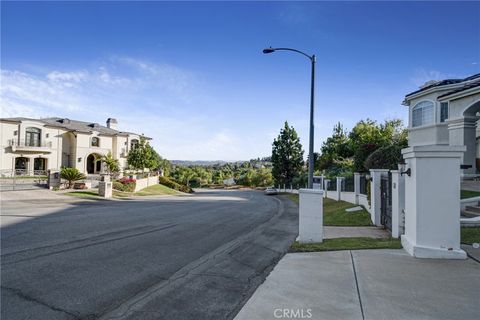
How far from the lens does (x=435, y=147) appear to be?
21.2 feet

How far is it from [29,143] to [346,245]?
43.8 meters

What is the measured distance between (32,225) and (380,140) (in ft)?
108

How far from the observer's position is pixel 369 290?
15.6 ft

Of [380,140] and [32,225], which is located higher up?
[380,140]

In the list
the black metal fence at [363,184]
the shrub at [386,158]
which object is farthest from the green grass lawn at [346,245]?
the shrub at [386,158]

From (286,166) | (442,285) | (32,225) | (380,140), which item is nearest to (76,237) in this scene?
(32,225)

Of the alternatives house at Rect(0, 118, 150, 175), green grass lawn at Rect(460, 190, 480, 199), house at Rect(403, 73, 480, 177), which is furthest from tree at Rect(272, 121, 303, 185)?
green grass lawn at Rect(460, 190, 480, 199)

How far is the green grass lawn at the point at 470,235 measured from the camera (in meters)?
7.56

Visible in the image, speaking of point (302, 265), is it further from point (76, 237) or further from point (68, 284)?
point (76, 237)

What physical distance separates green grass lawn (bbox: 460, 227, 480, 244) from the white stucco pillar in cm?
338

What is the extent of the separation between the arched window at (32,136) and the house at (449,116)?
139ft

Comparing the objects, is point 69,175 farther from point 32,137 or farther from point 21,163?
point 21,163

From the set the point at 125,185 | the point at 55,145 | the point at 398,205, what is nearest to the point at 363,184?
the point at 398,205

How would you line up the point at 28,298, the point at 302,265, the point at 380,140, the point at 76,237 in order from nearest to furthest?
the point at 28,298 < the point at 302,265 < the point at 76,237 < the point at 380,140
